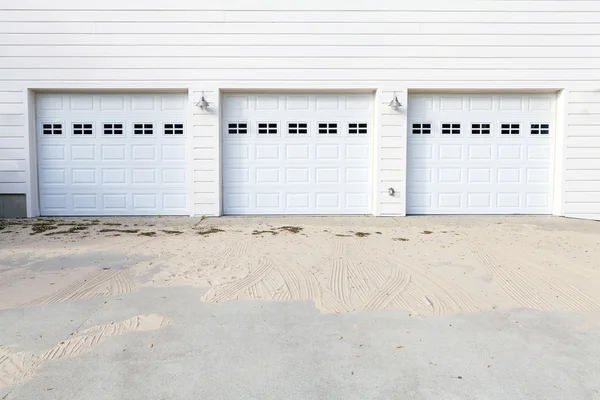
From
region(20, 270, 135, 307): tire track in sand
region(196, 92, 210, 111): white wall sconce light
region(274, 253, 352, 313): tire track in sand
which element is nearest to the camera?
region(274, 253, 352, 313): tire track in sand

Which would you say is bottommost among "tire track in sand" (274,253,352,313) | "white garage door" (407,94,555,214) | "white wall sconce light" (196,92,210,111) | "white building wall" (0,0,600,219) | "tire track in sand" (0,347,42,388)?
"tire track in sand" (0,347,42,388)

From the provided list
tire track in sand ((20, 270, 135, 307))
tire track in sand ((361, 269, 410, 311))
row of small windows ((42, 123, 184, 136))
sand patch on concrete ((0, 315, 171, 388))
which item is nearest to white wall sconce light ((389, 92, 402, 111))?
row of small windows ((42, 123, 184, 136))

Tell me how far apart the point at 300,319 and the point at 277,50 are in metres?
6.78

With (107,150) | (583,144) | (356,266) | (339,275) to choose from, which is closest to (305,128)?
(107,150)

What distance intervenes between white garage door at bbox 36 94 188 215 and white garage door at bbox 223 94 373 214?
3.91 feet

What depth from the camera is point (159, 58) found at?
28.9 feet

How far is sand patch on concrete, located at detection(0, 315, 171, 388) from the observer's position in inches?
98.0

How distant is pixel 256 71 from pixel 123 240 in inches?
173

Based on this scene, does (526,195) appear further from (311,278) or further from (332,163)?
(311,278)

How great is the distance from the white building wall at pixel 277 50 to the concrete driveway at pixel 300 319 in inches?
149

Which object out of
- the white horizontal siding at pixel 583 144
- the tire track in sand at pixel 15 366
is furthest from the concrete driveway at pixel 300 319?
the white horizontal siding at pixel 583 144

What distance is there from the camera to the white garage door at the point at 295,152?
30.0 feet

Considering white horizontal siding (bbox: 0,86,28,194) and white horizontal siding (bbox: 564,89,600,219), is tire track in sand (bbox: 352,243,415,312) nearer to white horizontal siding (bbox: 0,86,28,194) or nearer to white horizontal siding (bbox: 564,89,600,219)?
white horizontal siding (bbox: 564,89,600,219)

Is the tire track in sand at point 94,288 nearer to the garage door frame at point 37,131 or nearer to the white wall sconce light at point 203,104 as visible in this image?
the garage door frame at point 37,131
